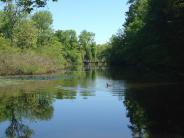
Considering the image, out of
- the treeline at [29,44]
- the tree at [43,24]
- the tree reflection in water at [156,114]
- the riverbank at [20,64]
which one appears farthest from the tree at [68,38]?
the tree reflection in water at [156,114]

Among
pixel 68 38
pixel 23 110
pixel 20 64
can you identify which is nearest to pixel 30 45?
pixel 20 64

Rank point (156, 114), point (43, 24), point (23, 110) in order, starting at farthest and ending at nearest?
point (43, 24)
point (23, 110)
point (156, 114)

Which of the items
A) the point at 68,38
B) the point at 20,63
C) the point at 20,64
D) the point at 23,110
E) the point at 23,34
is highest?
the point at 68,38

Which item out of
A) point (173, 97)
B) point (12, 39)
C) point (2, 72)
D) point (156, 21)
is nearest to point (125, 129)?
point (173, 97)

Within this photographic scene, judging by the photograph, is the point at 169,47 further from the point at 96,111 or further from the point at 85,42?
the point at 85,42

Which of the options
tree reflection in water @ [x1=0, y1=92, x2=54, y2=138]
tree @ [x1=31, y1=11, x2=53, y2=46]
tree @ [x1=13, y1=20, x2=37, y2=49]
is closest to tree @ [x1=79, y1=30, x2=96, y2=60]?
tree @ [x1=31, y1=11, x2=53, y2=46]

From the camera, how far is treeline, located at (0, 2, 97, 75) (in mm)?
73312

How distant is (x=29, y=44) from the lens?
107m

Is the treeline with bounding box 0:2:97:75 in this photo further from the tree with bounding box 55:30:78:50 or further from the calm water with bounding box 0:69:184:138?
the calm water with bounding box 0:69:184:138

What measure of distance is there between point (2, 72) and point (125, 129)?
52.5 meters

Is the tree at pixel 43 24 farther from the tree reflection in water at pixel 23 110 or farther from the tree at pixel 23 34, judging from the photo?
the tree reflection in water at pixel 23 110

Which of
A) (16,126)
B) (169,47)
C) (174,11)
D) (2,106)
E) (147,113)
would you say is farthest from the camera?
(169,47)

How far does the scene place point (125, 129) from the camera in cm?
2038

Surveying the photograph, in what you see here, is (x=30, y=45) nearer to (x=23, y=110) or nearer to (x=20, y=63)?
(x=20, y=63)
